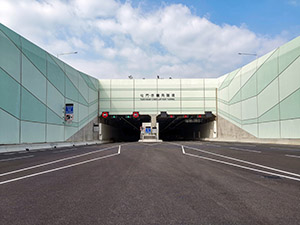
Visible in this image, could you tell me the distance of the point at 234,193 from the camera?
5238 mm

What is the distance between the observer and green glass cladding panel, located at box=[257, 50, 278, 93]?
29531mm

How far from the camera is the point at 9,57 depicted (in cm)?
2161

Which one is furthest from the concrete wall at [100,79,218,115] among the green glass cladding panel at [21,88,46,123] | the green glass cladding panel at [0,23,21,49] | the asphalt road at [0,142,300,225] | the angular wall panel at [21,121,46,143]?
the asphalt road at [0,142,300,225]

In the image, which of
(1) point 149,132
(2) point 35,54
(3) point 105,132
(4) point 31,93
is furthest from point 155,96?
(4) point 31,93

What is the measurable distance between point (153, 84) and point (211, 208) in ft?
146

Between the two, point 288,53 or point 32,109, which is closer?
point 32,109

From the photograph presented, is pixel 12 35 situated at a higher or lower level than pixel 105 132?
higher

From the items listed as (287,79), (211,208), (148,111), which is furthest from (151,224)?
(148,111)

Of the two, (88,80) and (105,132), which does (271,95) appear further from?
(105,132)

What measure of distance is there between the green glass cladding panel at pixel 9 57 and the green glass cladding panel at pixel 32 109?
6.71 ft

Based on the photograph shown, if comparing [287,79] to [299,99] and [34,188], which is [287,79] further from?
[34,188]

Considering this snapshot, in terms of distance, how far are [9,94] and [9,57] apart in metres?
3.36

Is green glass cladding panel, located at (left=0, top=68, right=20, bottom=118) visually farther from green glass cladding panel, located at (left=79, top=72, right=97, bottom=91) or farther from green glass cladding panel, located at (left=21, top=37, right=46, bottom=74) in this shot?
green glass cladding panel, located at (left=79, top=72, right=97, bottom=91)

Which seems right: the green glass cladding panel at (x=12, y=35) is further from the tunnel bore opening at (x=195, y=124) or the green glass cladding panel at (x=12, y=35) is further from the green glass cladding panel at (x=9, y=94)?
the tunnel bore opening at (x=195, y=124)
